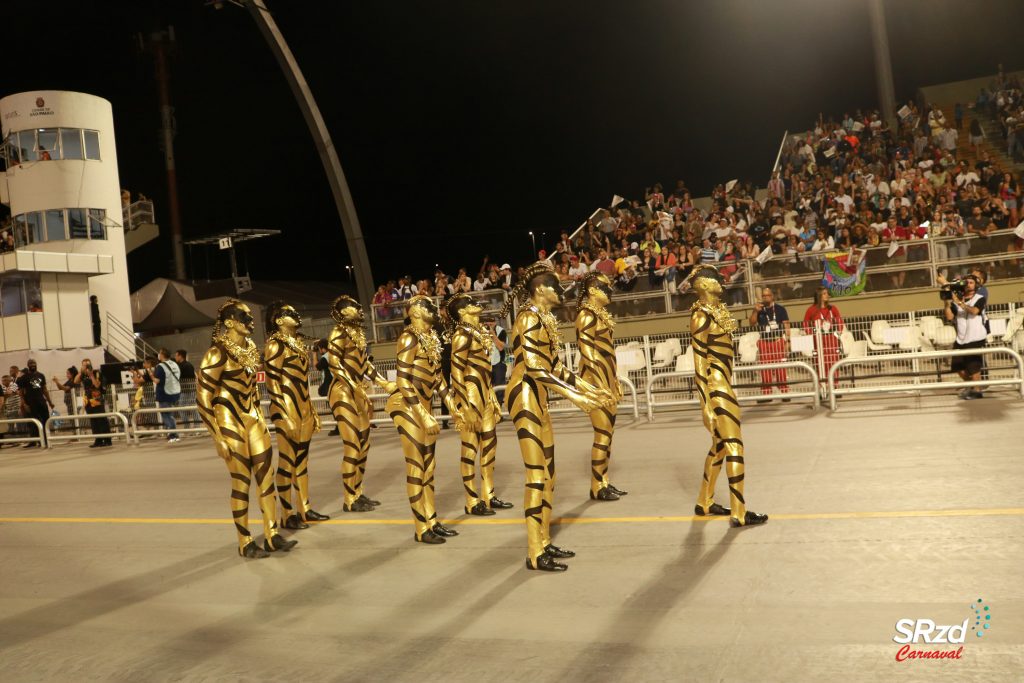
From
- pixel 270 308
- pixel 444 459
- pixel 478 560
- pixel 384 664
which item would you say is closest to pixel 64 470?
pixel 444 459

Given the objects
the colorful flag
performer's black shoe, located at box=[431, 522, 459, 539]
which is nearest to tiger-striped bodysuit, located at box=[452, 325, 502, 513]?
performer's black shoe, located at box=[431, 522, 459, 539]

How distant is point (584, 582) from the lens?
6352mm

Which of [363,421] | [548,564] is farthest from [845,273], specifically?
[548,564]

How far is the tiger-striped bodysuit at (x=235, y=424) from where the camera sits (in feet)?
25.6

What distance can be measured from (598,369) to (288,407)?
3.09 metres

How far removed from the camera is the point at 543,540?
6.78m

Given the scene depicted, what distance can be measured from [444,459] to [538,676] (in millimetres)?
8254

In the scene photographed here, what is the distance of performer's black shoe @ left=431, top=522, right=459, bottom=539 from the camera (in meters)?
7.98

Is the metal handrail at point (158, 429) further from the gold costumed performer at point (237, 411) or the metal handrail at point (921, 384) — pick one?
the metal handrail at point (921, 384)

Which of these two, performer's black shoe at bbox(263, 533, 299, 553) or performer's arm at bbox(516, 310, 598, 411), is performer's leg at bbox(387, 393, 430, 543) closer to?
performer's black shoe at bbox(263, 533, 299, 553)

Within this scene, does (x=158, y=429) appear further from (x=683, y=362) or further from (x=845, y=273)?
(x=845, y=273)

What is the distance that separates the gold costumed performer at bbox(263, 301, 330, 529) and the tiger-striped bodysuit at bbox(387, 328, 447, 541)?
1.26 meters

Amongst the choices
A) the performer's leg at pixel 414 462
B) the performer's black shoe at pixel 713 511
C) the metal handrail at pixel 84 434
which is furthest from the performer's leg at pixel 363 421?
the metal handrail at pixel 84 434

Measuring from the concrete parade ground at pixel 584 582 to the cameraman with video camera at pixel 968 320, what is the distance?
2.95 m
